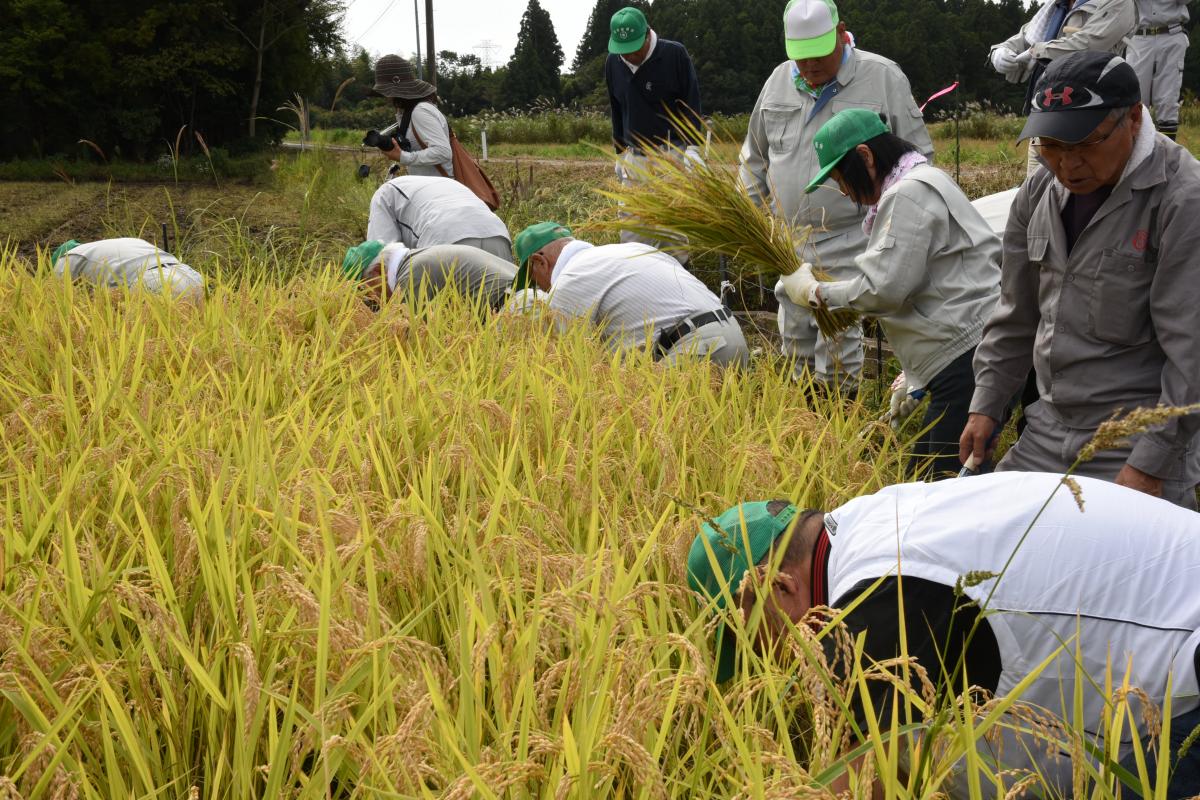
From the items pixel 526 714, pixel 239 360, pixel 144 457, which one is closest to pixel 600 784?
pixel 526 714

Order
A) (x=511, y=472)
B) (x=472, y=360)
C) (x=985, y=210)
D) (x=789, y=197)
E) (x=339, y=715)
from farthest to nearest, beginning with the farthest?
1. (x=985, y=210)
2. (x=789, y=197)
3. (x=472, y=360)
4. (x=511, y=472)
5. (x=339, y=715)

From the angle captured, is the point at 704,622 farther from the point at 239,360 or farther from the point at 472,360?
the point at 239,360

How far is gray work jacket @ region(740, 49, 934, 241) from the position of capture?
409 cm

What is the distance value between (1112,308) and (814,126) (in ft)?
6.26

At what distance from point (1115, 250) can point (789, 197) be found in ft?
6.31

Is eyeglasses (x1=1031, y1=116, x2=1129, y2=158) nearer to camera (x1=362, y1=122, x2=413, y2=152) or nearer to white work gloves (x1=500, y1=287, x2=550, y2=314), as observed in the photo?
white work gloves (x1=500, y1=287, x2=550, y2=314)

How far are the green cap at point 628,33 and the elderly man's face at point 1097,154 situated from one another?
3514mm

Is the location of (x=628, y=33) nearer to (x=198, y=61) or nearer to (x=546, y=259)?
(x=546, y=259)

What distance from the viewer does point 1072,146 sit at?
93.6 inches

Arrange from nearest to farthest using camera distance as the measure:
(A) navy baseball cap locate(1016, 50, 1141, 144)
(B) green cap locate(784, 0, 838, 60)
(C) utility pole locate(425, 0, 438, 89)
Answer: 1. (A) navy baseball cap locate(1016, 50, 1141, 144)
2. (B) green cap locate(784, 0, 838, 60)
3. (C) utility pole locate(425, 0, 438, 89)

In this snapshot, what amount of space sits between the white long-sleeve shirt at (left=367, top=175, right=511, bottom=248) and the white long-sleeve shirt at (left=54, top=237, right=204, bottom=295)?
1099 millimetres

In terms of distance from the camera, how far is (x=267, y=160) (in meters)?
21.9

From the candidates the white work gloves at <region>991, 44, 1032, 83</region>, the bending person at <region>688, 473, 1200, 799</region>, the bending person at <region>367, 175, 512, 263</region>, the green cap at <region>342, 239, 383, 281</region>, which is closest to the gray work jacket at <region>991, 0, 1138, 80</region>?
the white work gloves at <region>991, 44, 1032, 83</region>

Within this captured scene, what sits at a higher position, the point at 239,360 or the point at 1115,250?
the point at 1115,250
